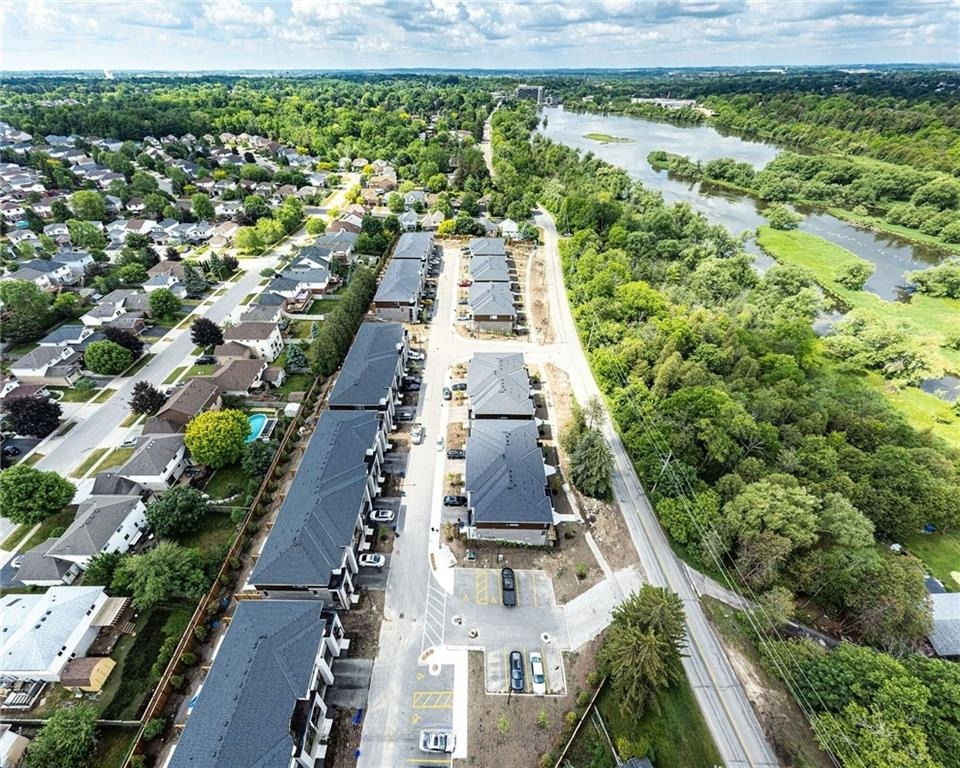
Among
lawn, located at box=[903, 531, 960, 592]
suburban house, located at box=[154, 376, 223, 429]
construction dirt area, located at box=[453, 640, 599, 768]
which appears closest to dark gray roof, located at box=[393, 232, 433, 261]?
suburban house, located at box=[154, 376, 223, 429]

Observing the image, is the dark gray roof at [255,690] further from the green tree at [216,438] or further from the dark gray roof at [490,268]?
the dark gray roof at [490,268]

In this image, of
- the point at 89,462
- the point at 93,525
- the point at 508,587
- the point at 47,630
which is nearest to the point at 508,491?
the point at 508,587

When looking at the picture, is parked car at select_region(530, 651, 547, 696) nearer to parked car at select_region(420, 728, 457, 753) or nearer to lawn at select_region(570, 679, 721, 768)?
lawn at select_region(570, 679, 721, 768)

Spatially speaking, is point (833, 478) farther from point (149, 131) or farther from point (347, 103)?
point (347, 103)

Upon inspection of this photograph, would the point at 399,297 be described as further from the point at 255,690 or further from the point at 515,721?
the point at 515,721

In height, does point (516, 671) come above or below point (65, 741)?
below

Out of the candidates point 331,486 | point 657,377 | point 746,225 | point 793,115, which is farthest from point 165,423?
point 793,115
